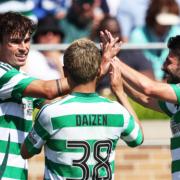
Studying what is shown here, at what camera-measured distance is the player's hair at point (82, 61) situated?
Result: 5.81 meters

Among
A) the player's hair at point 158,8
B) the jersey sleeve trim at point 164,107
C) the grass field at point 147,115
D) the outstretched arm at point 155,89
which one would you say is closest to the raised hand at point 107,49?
the outstretched arm at point 155,89

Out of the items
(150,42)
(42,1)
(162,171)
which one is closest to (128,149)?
(162,171)

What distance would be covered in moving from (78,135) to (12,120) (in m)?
0.68

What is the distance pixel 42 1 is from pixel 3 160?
5.02 meters

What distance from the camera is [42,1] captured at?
11172mm

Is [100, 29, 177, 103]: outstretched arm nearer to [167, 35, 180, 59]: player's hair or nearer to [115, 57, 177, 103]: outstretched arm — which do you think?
[115, 57, 177, 103]: outstretched arm

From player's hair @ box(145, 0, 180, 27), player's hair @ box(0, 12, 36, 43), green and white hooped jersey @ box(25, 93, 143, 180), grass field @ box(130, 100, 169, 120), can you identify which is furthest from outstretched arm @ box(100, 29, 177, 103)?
player's hair @ box(145, 0, 180, 27)

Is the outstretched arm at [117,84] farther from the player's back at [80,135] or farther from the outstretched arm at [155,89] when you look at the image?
the outstretched arm at [155,89]

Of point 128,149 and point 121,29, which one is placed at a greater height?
point 121,29

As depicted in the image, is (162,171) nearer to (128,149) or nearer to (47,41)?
(128,149)

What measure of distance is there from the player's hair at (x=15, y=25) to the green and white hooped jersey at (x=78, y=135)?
72 centimetres

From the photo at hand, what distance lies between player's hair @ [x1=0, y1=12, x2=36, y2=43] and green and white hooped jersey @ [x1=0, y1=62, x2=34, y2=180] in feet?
0.72

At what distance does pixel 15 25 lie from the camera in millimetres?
6398

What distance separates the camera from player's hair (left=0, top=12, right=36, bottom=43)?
6402 millimetres
